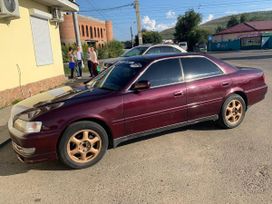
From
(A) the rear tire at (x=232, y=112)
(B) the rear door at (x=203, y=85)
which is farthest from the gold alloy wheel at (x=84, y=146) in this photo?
(A) the rear tire at (x=232, y=112)

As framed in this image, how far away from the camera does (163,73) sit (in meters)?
5.11

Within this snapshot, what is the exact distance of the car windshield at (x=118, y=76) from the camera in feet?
15.9

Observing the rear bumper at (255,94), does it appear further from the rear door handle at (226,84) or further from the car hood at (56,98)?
the car hood at (56,98)

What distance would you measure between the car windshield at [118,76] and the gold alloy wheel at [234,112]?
1938 millimetres

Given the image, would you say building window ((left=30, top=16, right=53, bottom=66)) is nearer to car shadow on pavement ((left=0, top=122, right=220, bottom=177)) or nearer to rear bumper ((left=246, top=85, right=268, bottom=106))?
car shadow on pavement ((left=0, top=122, right=220, bottom=177))

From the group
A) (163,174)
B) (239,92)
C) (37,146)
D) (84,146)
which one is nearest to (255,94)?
(239,92)

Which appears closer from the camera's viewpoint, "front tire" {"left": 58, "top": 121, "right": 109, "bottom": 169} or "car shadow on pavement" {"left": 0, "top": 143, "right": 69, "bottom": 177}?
"front tire" {"left": 58, "top": 121, "right": 109, "bottom": 169}

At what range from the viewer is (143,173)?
407cm

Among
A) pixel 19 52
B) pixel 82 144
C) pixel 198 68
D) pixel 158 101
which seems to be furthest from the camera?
pixel 19 52

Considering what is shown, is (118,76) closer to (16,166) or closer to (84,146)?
(84,146)

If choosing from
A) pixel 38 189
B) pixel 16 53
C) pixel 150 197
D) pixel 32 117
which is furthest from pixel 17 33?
pixel 150 197

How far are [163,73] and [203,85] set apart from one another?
0.78 m

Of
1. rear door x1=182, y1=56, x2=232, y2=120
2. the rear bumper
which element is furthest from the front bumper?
the rear bumper

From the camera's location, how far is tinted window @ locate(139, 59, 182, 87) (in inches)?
195
